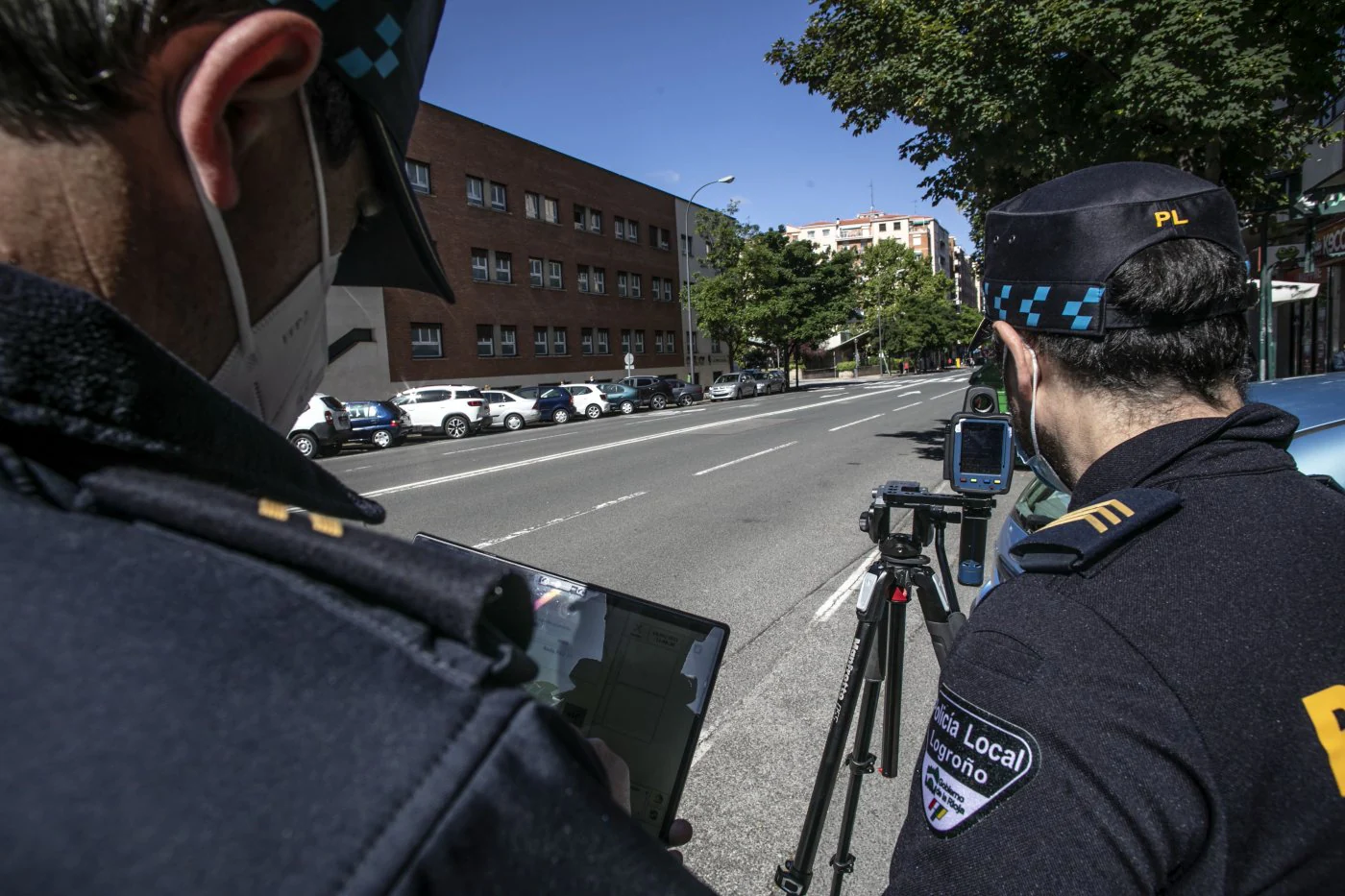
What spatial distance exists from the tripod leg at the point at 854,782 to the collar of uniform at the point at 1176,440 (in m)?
1.25

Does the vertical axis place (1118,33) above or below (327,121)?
above

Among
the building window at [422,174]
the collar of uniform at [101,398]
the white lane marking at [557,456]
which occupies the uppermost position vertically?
the building window at [422,174]

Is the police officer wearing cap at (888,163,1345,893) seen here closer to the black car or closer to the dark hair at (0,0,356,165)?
the dark hair at (0,0,356,165)

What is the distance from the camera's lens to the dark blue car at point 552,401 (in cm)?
2733

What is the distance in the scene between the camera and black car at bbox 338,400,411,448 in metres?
20.0

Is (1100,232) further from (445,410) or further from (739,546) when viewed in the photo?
(445,410)

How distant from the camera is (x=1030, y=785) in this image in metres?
0.98

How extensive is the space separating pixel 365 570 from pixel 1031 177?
437 inches

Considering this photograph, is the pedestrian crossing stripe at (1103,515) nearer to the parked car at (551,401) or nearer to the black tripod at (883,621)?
the black tripod at (883,621)

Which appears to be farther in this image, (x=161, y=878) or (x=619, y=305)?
(x=619, y=305)

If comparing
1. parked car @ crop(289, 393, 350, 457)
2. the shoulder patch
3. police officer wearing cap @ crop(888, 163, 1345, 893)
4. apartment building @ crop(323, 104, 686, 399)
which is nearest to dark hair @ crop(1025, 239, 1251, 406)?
police officer wearing cap @ crop(888, 163, 1345, 893)

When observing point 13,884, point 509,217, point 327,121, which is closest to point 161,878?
point 13,884

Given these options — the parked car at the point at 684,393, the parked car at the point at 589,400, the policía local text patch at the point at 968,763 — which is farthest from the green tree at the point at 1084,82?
the parked car at the point at 684,393

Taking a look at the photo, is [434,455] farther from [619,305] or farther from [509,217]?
[619,305]
